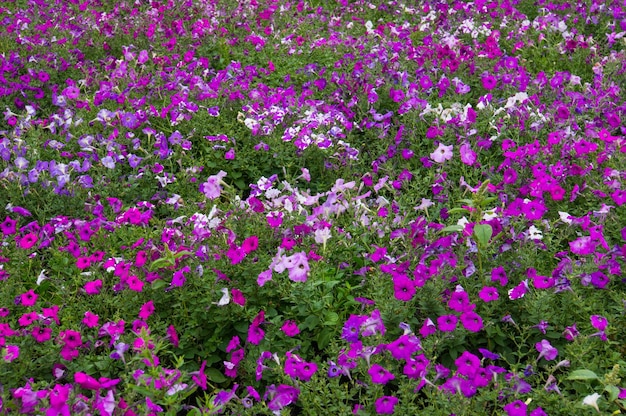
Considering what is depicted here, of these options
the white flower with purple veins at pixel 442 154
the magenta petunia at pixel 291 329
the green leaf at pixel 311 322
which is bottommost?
the green leaf at pixel 311 322

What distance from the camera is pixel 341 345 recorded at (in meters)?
3.14

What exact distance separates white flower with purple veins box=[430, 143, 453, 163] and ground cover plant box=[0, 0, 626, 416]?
1cm

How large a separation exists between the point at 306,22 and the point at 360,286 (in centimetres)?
467

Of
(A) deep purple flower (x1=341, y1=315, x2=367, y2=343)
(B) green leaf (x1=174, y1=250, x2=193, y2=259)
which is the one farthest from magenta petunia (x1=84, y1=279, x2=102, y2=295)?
(A) deep purple flower (x1=341, y1=315, x2=367, y2=343)

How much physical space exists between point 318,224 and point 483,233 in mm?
927

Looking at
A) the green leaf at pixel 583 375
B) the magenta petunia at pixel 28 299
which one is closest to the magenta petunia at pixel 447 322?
the green leaf at pixel 583 375

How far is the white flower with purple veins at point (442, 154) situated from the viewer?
4.21 m

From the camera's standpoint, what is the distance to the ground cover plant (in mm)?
2766

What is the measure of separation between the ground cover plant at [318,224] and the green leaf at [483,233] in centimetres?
1

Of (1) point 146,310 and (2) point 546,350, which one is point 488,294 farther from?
(1) point 146,310

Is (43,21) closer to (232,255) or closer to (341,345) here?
(232,255)

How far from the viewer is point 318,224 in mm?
3555

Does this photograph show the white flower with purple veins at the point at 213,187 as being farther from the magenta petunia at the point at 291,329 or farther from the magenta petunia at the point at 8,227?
the magenta petunia at the point at 8,227

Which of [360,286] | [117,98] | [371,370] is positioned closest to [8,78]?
[117,98]
